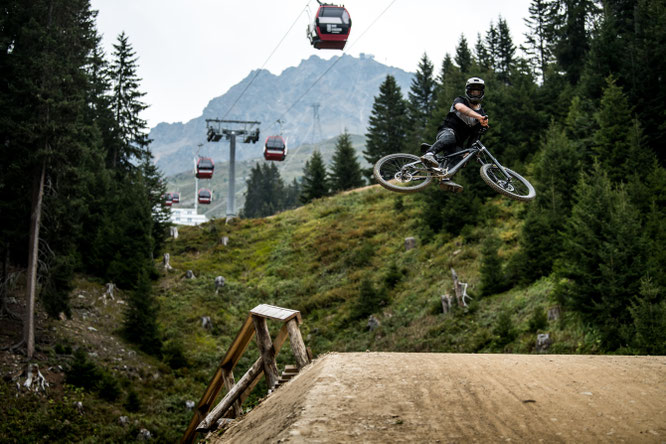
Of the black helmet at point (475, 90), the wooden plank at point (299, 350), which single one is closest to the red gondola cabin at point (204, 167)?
the black helmet at point (475, 90)

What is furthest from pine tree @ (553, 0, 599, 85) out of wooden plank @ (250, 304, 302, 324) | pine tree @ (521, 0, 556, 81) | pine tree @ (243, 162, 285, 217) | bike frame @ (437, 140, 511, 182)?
pine tree @ (243, 162, 285, 217)

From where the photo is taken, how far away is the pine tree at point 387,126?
72.7m

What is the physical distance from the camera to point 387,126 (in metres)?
73.2

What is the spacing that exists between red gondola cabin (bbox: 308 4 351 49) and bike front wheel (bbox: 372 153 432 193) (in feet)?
38.2

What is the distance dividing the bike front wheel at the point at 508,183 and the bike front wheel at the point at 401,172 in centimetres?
116

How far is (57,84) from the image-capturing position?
22906 millimetres

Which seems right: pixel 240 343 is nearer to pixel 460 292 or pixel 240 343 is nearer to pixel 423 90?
pixel 460 292

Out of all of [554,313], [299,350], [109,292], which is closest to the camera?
[299,350]

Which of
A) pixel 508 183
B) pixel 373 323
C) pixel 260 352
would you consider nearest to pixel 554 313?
pixel 373 323

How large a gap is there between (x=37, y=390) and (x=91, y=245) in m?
14.2

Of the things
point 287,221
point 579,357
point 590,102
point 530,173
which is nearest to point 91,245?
point 287,221

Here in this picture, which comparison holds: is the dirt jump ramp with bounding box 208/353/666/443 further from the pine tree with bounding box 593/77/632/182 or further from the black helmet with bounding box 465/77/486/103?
the pine tree with bounding box 593/77/632/182

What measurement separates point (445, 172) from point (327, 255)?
29496 mm

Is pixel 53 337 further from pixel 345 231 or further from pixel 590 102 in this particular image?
pixel 590 102
